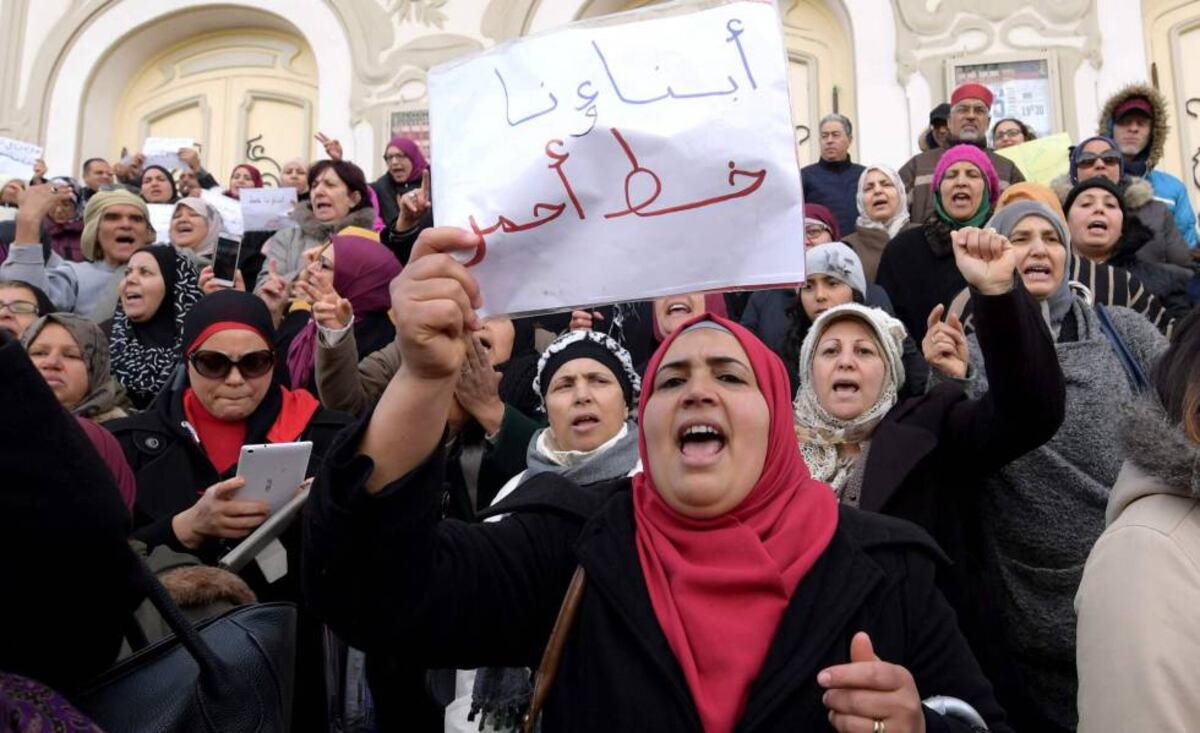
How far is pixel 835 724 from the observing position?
5.16ft

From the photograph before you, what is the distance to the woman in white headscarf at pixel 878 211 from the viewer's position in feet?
17.6

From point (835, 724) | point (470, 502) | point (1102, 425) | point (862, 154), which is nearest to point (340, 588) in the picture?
point (835, 724)

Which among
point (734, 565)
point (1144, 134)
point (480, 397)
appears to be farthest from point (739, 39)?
point (1144, 134)

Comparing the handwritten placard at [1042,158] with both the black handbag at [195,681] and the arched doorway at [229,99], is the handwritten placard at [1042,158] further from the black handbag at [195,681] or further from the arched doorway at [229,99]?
the arched doorway at [229,99]

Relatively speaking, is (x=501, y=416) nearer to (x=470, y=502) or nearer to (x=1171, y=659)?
(x=470, y=502)

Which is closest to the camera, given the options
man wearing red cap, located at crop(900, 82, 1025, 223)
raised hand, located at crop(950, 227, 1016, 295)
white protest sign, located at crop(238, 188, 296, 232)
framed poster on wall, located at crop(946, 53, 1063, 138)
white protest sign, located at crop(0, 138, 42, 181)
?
raised hand, located at crop(950, 227, 1016, 295)

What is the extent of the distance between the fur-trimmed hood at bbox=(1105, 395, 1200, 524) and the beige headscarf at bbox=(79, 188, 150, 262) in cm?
509

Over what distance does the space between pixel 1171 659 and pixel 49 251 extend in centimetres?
596

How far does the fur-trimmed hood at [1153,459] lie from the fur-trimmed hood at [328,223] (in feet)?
15.2

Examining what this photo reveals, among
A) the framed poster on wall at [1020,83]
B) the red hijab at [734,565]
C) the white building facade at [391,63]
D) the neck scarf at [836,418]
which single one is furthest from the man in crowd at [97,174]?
the red hijab at [734,565]

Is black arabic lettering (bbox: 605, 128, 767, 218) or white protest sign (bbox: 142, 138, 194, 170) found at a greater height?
white protest sign (bbox: 142, 138, 194, 170)

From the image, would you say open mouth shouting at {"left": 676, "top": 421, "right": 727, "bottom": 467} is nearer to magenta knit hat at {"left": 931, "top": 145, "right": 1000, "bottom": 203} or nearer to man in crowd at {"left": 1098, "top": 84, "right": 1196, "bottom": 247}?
magenta knit hat at {"left": 931, "top": 145, "right": 1000, "bottom": 203}

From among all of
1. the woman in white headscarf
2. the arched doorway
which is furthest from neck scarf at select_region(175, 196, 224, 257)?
the arched doorway

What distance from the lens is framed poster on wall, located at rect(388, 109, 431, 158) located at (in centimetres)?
1042
